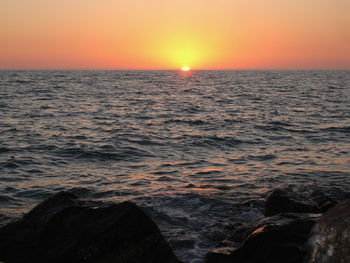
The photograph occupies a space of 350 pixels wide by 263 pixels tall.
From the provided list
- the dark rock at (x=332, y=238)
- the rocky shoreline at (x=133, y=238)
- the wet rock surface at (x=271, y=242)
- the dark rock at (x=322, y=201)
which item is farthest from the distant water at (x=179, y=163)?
the dark rock at (x=332, y=238)

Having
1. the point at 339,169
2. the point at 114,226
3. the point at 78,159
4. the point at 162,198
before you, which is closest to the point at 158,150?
the point at 78,159

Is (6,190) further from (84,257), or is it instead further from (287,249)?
(287,249)

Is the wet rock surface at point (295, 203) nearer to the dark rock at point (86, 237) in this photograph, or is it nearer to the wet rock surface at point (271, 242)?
the wet rock surface at point (271, 242)

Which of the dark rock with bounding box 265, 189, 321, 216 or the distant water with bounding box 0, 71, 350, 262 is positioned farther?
the distant water with bounding box 0, 71, 350, 262

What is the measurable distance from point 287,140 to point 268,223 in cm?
1255

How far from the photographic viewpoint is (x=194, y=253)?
262 inches

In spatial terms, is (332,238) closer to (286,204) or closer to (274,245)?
Result: (274,245)

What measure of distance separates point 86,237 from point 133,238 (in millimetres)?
785

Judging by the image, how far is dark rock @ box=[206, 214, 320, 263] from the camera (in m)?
5.10

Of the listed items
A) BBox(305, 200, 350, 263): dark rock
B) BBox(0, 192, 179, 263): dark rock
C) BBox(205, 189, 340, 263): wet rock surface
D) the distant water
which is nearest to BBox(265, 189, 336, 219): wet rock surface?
the distant water

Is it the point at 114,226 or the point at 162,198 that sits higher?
the point at 114,226

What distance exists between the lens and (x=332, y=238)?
4367 mm

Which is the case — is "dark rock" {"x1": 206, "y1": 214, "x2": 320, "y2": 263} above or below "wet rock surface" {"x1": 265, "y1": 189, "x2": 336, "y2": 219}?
above

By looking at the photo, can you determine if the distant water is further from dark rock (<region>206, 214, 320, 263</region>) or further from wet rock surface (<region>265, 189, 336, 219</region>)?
dark rock (<region>206, 214, 320, 263</region>)
